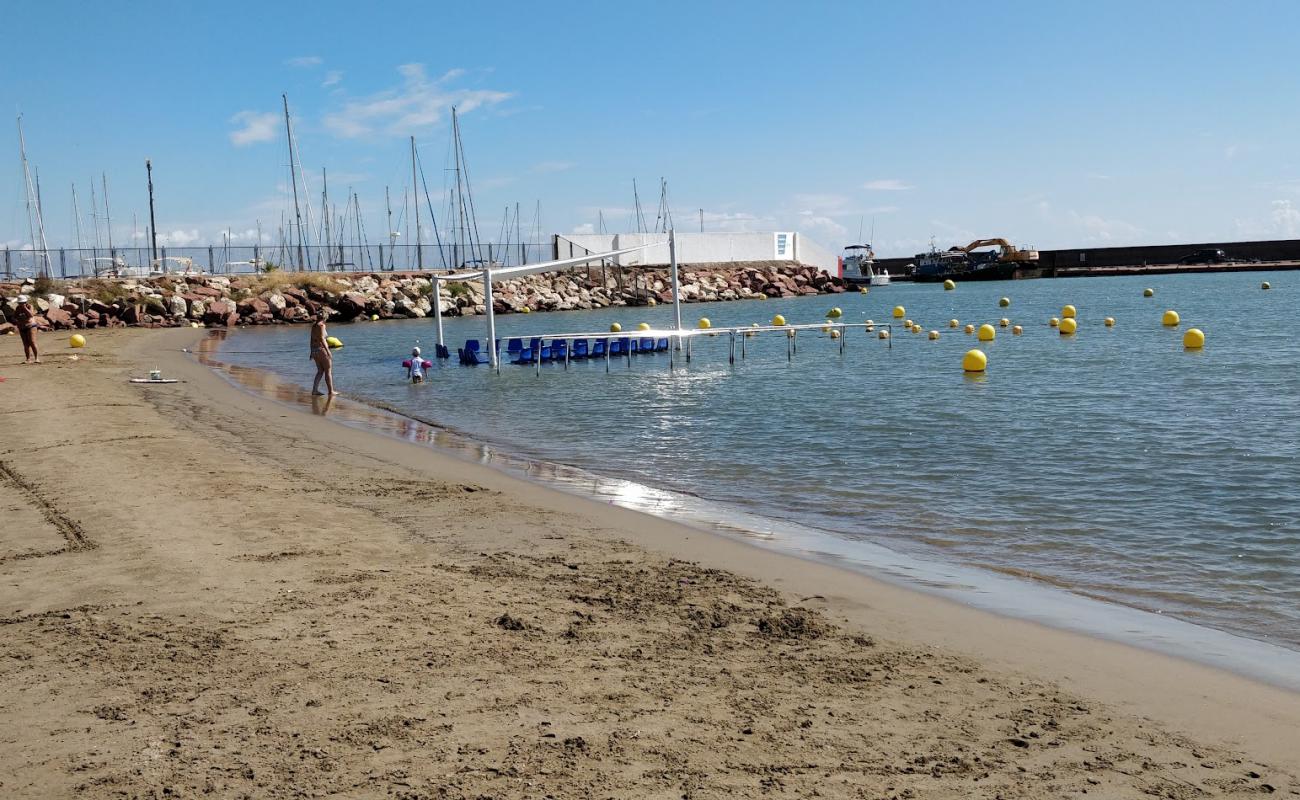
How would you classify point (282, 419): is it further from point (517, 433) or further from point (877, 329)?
point (877, 329)

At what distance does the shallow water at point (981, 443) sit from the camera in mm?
8289

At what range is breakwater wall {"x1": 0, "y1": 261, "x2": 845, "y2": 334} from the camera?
1838 inches

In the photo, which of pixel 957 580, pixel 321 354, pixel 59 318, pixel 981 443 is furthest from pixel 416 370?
pixel 59 318

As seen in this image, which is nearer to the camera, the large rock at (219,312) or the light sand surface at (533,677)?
the light sand surface at (533,677)

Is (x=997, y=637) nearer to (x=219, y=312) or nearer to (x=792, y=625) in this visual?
(x=792, y=625)

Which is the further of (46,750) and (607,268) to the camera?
(607,268)

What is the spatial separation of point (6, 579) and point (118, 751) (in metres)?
3.15

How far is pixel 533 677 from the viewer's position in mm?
4828

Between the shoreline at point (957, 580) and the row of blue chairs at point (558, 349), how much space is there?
1504 centimetres

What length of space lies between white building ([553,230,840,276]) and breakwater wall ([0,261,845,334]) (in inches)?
83.0

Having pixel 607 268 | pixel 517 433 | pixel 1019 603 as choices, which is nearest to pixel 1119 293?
pixel 607 268

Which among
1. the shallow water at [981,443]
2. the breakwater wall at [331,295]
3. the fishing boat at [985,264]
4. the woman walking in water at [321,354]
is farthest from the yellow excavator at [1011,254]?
the woman walking in water at [321,354]

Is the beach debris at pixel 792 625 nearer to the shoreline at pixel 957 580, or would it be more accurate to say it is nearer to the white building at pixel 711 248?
the shoreline at pixel 957 580

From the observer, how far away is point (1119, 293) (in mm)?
74938
